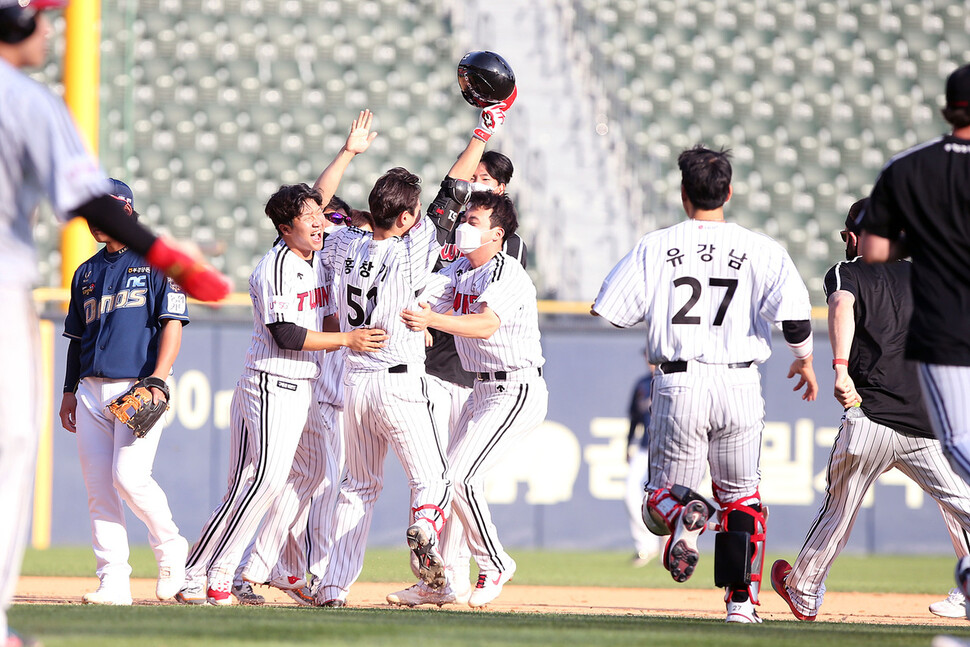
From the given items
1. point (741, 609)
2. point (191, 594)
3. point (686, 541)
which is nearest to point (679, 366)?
point (686, 541)

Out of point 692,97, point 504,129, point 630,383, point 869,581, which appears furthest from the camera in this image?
point 692,97

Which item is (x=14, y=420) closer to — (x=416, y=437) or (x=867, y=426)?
(x=416, y=437)

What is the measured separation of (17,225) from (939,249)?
2.96m

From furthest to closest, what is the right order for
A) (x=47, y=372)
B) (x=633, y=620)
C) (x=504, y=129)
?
(x=504, y=129) < (x=47, y=372) < (x=633, y=620)

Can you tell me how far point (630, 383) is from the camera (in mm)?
12109

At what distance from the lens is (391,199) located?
602 cm

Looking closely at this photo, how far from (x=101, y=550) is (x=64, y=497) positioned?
5.52 m

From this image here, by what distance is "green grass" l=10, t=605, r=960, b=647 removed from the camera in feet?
13.1

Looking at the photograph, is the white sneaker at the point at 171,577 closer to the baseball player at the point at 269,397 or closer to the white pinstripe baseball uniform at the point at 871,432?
the baseball player at the point at 269,397

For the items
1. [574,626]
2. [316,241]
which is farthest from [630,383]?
[574,626]

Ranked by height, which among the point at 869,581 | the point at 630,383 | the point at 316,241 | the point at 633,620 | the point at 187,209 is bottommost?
the point at 869,581

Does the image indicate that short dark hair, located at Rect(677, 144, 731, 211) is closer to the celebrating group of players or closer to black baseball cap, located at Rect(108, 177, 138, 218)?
the celebrating group of players

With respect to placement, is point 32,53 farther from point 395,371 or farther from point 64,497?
point 64,497

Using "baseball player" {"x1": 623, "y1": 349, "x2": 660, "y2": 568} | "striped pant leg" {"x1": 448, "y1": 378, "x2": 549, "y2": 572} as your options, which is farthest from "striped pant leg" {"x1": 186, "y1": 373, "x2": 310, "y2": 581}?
"baseball player" {"x1": 623, "y1": 349, "x2": 660, "y2": 568}
